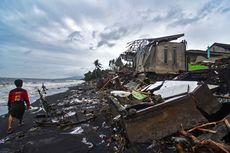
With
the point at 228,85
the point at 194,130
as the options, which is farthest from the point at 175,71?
the point at 194,130

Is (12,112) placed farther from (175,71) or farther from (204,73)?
(175,71)

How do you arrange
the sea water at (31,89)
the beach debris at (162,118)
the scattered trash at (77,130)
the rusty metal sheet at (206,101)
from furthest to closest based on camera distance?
the sea water at (31,89) → the scattered trash at (77,130) → the rusty metal sheet at (206,101) → the beach debris at (162,118)

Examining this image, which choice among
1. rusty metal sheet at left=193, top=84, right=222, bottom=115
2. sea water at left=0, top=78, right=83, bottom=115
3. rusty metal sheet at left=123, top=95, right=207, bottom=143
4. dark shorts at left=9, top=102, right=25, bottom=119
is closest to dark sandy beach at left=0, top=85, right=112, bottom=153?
dark shorts at left=9, top=102, right=25, bottom=119

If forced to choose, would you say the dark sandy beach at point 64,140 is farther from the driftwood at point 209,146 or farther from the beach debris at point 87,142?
the driftwood at point 209,146

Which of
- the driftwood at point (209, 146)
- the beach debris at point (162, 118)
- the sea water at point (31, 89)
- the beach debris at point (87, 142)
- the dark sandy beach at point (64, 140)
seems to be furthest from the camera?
the sea water at point (31, 89)

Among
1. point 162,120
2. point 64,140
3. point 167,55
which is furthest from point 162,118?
point 167,55

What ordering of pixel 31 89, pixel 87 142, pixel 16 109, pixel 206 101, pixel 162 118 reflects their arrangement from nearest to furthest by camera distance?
pixel 162 118 < pixel 206 101 < pixel 87 142 < pixel 16 109 < pixel 31 89

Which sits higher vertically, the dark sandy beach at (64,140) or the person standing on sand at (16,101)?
the person standing on sand at (16,101)

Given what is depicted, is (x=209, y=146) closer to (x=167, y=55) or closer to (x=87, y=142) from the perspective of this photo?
(x=87, y=142)

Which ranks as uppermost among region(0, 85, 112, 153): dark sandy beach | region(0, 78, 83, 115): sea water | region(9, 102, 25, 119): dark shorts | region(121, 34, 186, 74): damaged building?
region(121, 34, 186, 74): damaged building

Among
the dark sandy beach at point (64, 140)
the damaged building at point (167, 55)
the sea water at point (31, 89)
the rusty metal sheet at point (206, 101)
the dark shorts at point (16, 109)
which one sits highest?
the damaged building at point (167, 55)

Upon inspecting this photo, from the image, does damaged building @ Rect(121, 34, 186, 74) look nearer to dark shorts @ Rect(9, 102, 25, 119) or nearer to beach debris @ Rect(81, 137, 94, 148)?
dark shorts @ Rect(9, 102, 25, 119)

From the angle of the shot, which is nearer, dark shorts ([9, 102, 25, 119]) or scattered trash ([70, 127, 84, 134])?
scattered trash ([70, 127, 84, 134])

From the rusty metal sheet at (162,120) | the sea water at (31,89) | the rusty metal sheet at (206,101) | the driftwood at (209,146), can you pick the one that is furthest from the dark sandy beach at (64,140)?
the sea water at (31,89)
